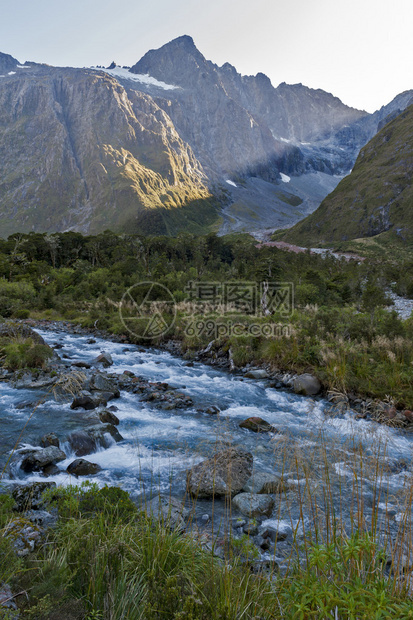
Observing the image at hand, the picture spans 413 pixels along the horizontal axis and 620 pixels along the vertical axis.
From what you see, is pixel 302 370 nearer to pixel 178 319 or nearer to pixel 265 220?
pixel 178 319

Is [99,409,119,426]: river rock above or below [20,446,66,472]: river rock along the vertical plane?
below

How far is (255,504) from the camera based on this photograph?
611 centimetres

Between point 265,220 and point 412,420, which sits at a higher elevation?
point 265,220

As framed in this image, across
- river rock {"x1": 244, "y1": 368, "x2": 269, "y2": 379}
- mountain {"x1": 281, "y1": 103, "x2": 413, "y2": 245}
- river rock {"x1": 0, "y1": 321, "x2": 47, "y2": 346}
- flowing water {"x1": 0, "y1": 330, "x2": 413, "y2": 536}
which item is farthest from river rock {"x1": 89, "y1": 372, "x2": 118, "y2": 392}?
mountain {"x1": 281, "y1": 103, "x2": 413, "y2": 245}

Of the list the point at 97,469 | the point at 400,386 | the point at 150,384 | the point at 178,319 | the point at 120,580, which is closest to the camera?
the point at 120,580

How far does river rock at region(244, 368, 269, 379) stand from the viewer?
15617 mm

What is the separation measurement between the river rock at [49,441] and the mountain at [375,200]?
72574 mm

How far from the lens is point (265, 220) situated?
186 metres

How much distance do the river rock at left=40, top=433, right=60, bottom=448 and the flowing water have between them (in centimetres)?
15

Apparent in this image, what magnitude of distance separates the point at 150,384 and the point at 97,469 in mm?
7105

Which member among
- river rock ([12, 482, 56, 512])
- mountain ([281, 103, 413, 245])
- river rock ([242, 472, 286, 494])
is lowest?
river rock ([242, 472, 286, 494])

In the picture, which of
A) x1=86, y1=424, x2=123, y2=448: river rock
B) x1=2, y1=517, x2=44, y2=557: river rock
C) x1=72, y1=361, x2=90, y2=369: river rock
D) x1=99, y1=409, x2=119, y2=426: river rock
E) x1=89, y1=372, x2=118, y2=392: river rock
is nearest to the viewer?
x1=2, y1=517, x2=44, y2=557: river rock

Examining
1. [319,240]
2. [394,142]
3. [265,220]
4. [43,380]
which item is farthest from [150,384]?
[265,220]

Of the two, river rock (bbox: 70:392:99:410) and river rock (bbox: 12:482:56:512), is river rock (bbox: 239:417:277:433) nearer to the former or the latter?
river rock (bbox: 70:392:99:410)
